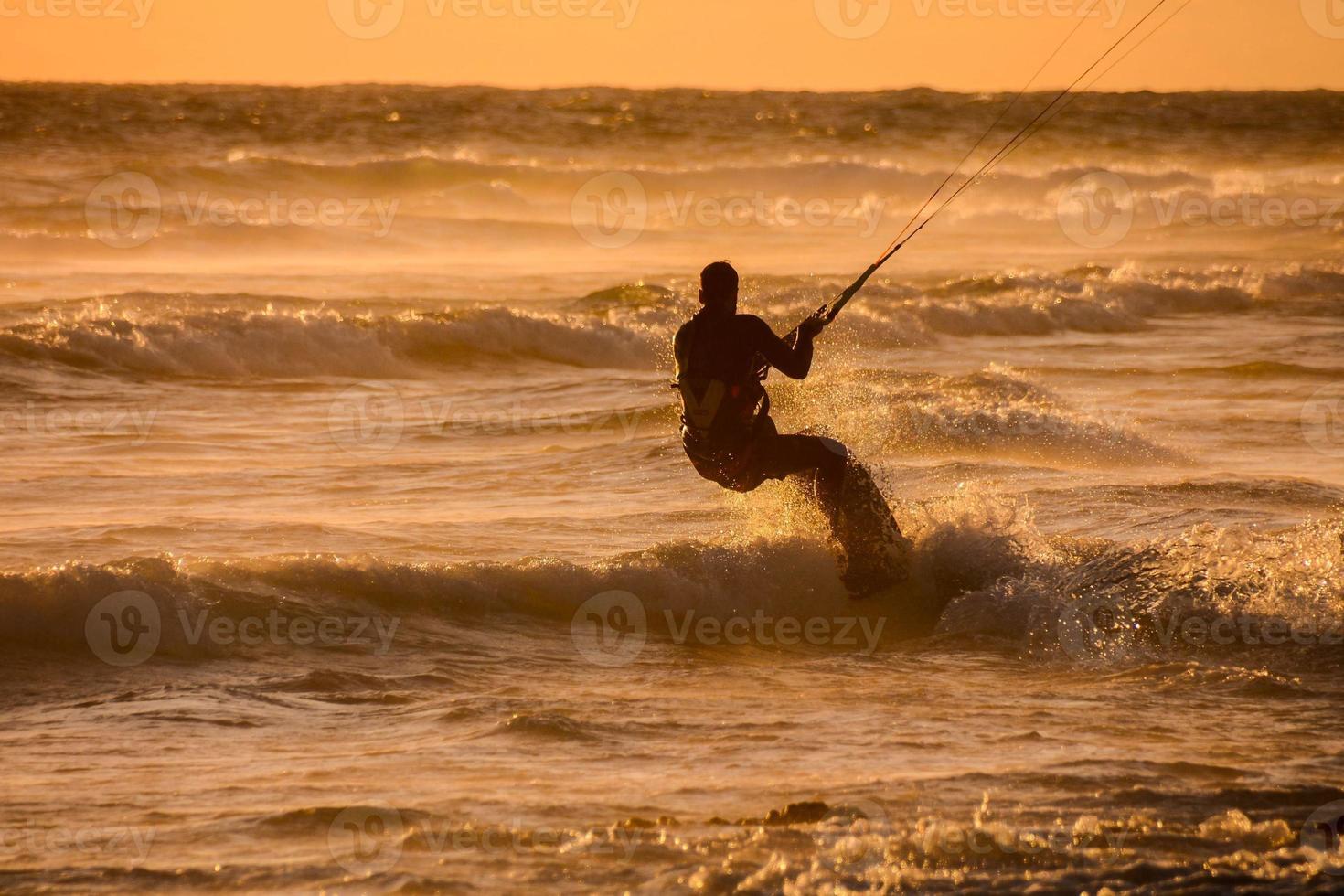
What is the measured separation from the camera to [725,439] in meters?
7.98

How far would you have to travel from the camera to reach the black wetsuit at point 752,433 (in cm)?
780

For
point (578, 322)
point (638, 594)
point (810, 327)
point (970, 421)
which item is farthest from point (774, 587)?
point (578, 322)

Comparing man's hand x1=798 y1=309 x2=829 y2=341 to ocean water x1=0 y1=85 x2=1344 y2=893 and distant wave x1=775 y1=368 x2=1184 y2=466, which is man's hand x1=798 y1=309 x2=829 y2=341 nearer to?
ocean water x1=0 y1=85 x2=1344 y2=893

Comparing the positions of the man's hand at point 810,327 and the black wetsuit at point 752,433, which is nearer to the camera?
the man's hand at point 810,327

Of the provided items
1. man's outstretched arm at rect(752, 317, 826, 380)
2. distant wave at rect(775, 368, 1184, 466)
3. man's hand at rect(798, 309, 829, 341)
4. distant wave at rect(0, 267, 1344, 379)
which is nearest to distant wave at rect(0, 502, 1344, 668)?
man's outstretched arm at rect(752, 317, 826, 380)

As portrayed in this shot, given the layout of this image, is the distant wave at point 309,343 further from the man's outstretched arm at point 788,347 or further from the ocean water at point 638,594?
the man's outstretched arm at point 788,347

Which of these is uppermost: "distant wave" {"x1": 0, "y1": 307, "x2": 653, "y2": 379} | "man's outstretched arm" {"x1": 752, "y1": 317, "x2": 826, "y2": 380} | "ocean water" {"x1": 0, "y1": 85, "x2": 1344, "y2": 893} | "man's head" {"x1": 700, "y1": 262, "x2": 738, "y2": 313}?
"distant wave" {"x1": 0, "y1": 307, "x2": 653, "y2": 379}

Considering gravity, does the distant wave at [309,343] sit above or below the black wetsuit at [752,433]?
above

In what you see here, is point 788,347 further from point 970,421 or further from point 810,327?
point 970,421

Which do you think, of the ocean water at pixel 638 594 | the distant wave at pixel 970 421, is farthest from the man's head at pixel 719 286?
the distant wave at pixel 970 421

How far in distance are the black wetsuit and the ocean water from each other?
599 millimetres

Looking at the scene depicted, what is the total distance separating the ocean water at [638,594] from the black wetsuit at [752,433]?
0.60 meters

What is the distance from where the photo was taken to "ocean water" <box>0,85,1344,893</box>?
Answer: 17.1ft

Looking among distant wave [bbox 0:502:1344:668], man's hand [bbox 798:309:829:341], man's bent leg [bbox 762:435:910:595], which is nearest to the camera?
man's hand [bbox 798:309:829:341]
